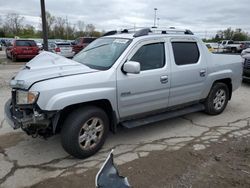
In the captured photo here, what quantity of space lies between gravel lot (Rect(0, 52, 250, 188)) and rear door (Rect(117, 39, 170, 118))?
60cm

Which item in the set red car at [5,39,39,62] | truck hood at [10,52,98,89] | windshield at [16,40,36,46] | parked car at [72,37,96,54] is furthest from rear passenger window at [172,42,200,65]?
windshield at [16,40,36,46]

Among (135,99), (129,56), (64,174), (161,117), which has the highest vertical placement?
(129,56)

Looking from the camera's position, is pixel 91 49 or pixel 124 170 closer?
pixel 124 170

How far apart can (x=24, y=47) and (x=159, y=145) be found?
1710 centimetres

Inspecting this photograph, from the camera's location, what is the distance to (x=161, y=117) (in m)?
4.93

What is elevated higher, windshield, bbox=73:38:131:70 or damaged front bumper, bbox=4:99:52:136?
windshield, bbox=73:38:131:70

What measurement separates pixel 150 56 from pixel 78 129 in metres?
1.83

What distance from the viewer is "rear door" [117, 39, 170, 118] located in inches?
167

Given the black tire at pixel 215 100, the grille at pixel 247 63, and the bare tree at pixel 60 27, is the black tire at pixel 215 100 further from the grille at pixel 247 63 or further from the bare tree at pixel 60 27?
the bare tree at pixel 60 27

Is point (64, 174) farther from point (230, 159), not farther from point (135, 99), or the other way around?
point (230, 159)

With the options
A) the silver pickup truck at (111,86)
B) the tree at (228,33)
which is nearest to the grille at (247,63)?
the silver pickup truck at (111,86)

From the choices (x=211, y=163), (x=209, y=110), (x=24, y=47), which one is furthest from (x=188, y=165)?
(x=24, y=47)

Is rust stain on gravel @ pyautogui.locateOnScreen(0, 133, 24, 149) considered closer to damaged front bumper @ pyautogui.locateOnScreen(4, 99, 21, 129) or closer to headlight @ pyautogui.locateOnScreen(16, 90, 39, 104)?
damaged front bumper @ pyautogui.locateOnScreen(4, 99, 21, 129)

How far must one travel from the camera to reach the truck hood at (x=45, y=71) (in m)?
Result: 3.69
